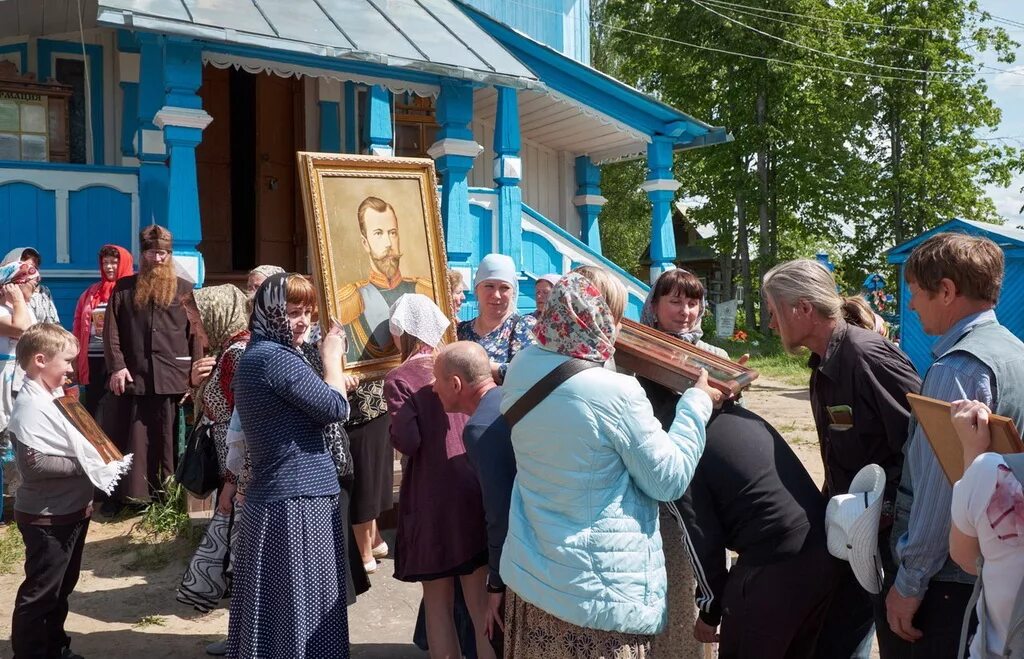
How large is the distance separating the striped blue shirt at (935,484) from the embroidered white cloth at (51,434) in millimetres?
3028

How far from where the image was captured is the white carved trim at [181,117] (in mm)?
7191

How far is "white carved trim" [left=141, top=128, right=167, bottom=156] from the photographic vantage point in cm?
794

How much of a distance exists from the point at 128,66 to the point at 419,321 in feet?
22.9

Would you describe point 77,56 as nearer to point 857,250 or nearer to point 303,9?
point 303,9

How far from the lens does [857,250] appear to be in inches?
1098

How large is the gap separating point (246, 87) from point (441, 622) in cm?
888

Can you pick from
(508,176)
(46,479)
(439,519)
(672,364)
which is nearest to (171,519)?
(46,479)

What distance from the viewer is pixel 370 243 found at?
4590 millimetres

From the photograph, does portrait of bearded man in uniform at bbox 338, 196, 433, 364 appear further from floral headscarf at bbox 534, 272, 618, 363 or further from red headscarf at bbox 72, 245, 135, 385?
red headscarf at bbox 72, 245, 135, 385

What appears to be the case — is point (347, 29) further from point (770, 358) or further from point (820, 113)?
point (820, 113)

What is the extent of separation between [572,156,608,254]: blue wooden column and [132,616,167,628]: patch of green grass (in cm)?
1014

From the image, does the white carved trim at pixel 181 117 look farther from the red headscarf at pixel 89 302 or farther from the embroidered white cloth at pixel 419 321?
the embroidered white cloth at pixel 419 321

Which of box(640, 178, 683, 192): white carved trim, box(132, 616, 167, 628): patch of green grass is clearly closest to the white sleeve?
box(132, 616, 167, 628): patch of green grass

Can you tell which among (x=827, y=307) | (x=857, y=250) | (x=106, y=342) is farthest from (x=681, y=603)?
(x=857, y=250)
